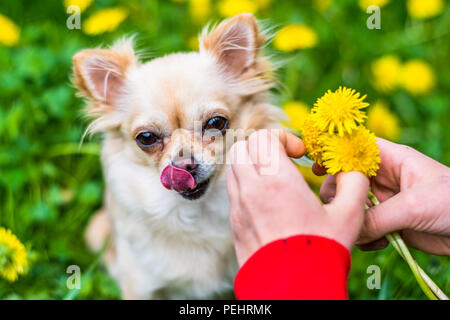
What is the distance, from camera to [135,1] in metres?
3.62

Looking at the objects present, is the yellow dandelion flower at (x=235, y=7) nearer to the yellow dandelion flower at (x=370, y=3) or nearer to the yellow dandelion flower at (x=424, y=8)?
the yellow dandelion flower at (x=370, y=3)

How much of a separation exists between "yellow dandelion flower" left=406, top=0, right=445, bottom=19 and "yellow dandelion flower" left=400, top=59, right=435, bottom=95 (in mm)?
381

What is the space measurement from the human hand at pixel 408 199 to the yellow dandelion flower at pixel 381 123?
1.51 meters

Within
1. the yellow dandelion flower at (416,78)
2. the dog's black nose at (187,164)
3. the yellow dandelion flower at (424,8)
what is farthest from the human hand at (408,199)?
the yellow dandelion flower at (424,8)

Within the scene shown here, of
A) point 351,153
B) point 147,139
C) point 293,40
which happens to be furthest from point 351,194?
A: point 293,40

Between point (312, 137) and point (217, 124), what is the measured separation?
0.59 metres

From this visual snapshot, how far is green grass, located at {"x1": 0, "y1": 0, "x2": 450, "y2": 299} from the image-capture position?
7.57 ft

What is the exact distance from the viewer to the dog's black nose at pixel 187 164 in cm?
172

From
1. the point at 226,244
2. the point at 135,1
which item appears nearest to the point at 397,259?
the point at 226,244

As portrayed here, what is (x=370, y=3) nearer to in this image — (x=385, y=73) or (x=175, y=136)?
(x=385, y=73)

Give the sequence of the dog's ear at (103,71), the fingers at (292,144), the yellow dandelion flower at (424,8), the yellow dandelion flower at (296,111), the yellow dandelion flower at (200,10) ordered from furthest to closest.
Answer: the yellow dandelion flower at (200,10) → the yellow dandelion flower at (424,8) → the yellow dandelion flower at (296,111) → the dog's ear at (103,71) → the fingers at (292,144)

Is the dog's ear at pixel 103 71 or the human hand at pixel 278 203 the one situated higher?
the dog's ear at pixel 103 71

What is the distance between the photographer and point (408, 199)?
1.32 meters
